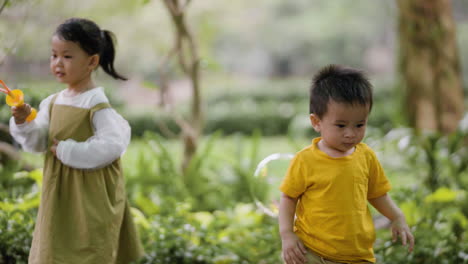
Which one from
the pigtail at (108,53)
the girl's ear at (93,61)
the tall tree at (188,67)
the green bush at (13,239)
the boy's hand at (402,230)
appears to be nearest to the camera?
the boy's hand at (402,230)

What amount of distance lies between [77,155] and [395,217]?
3.90 ft

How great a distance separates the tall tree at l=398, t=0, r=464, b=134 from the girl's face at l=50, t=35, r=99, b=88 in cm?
324

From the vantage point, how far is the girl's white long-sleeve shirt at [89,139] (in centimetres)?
187

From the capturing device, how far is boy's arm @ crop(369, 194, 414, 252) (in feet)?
5.80

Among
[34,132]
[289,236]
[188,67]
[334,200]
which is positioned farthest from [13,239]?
[188,67]

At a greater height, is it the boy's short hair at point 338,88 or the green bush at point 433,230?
the boy's short hair at point 338,88

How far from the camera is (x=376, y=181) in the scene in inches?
70.4

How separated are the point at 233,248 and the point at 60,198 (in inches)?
44.0

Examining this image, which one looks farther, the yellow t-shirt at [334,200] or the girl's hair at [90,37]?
the girl's hair at [90,37]

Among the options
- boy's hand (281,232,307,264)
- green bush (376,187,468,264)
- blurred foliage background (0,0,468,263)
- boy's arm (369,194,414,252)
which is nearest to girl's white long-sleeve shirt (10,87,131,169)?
blurred foliage background (0,0,468,263)

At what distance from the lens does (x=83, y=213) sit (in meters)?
1.93

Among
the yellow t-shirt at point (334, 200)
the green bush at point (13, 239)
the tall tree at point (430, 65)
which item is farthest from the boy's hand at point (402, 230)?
the tall tree at point (430, 65)

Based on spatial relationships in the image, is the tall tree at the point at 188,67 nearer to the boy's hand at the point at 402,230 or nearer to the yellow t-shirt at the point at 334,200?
the yellow t-shirt at the point at 334,200

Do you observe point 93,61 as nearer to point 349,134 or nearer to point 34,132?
point 34,132
